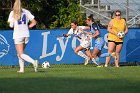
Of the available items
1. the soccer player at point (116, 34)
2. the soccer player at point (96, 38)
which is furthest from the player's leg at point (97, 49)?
the soccer player at point (116, 34)

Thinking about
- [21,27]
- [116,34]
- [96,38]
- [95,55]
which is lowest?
[95,55]

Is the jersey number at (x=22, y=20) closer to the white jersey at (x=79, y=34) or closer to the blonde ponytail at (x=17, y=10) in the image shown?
the blonde ponytail at (x=17, y=10)

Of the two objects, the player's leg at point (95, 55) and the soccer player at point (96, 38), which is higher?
the soccer player at point (96, 38)

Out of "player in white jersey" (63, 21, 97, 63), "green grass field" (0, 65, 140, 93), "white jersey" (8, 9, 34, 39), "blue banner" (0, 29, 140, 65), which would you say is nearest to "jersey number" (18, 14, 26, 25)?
"white jersey" (8, 9, 34, 39)

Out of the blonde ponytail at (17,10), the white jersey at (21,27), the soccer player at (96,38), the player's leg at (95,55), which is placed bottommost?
the player's leg at (95,55)

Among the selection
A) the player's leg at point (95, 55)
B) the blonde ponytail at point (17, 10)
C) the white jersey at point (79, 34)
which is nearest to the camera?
the blonde ponytail at point (17, 10)

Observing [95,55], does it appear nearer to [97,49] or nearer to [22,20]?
[97,49]

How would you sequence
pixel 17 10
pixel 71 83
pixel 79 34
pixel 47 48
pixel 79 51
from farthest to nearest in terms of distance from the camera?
pixel 47 48
pixel 79 34
pixel 79 51
pixel 17 10
pixel 71 83

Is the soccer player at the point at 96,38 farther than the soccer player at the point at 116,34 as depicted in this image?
Yes

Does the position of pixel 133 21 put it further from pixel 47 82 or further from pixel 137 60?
pixel 47 82

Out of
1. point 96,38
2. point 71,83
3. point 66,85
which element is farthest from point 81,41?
point 66,85

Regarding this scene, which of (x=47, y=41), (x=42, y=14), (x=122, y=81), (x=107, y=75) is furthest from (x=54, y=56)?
(x=42, y=14)

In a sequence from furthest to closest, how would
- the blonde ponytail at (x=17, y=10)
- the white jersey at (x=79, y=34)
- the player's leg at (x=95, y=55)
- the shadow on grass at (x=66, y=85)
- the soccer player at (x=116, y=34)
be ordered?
the white jersey at (x=79, y=34) → the player's leg at (x=95, y=55) → the soccer player at (x=116, y=34) → the blonde ponytail at (x=17, y=10) → the shadow on grass at (x=66, y=85)

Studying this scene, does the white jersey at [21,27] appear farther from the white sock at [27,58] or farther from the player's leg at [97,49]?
the player's leg at [97,49]
